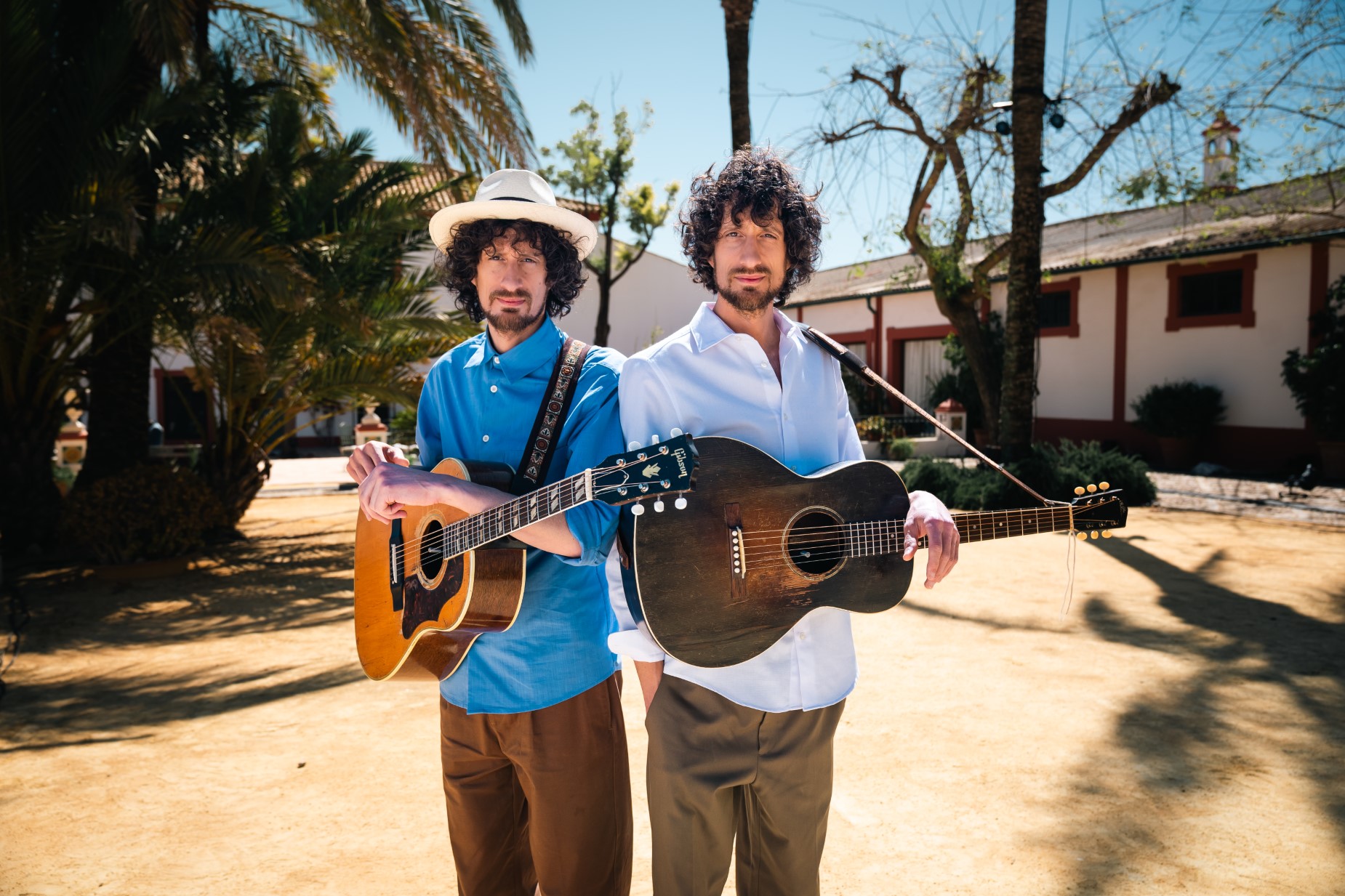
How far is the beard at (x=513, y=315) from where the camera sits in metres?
2.37

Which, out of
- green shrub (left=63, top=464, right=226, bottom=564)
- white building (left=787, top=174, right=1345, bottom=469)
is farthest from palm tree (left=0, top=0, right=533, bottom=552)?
white building (left=787, top=174, right=1345, bottom=469)

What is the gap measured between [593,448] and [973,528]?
1071 millimetres

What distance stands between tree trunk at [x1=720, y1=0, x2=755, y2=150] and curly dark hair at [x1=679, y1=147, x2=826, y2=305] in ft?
26.2

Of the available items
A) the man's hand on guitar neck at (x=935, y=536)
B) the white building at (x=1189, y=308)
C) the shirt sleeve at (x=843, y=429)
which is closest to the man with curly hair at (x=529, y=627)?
the shirt sleeve at (x=843, y=429)

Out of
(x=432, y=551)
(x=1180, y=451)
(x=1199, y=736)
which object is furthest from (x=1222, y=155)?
(x=432, y=551)

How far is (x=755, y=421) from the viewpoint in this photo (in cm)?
223

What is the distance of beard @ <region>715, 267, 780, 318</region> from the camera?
224 cm

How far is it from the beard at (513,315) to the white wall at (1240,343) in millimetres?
17383

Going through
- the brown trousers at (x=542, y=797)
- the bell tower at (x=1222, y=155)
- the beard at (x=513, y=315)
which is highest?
the bell tower at (x=1222, y=155)

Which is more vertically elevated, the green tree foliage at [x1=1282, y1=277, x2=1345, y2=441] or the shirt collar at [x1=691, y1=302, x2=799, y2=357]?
the green tree foliage at [x1=1282, y1=277, x2=1345, y2=441]

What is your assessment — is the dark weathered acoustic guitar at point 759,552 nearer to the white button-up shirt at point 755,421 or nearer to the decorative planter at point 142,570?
the white button-up shirt at point 755,421

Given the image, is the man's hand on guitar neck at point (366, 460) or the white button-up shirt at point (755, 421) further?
the man's hand on guitar neck at point (366, 460)

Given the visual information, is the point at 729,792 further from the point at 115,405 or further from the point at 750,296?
the point at 115,405

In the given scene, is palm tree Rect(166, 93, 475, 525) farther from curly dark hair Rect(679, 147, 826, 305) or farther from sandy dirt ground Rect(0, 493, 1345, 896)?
curly dark hair Rect(679, 147, 826, 305)
